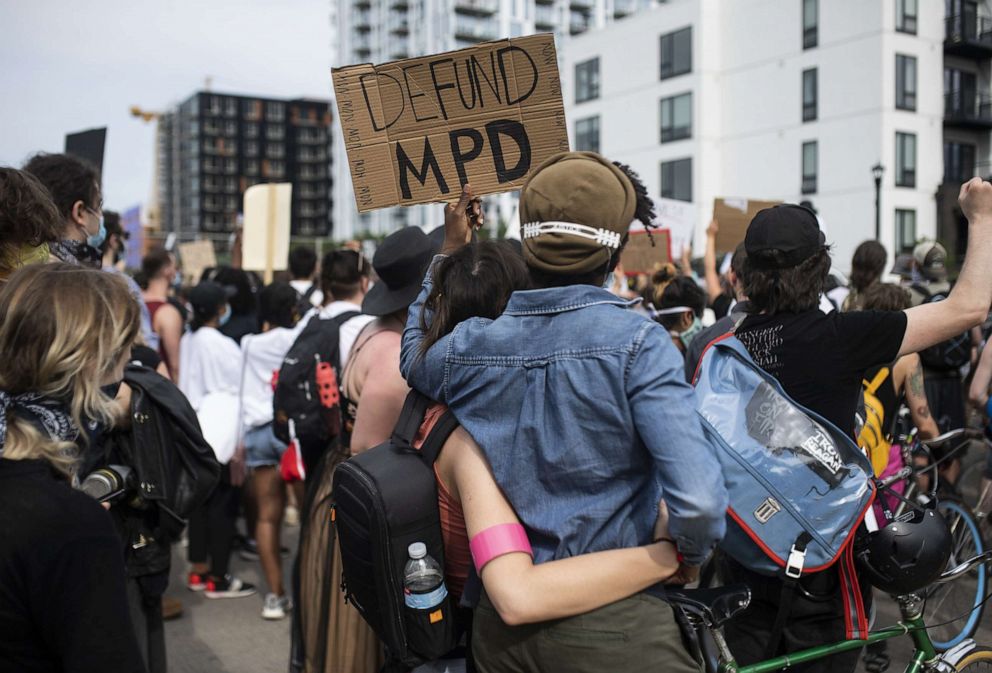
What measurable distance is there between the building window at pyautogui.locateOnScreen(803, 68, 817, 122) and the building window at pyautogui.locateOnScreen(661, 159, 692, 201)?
228 inches

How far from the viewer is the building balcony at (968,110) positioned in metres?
36.1

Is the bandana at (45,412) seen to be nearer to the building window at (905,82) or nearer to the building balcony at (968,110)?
the building window at (905,82)

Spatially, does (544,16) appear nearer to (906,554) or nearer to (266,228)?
(266,228)

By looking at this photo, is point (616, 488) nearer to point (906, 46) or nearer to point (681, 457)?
point (681, 457)

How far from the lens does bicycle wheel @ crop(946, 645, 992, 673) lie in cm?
313

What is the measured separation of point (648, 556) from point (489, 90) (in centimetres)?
181

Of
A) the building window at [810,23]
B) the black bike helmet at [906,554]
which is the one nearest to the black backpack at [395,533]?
the black bike helmet at [906,554]

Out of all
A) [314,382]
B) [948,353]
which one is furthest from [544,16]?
[314,382]

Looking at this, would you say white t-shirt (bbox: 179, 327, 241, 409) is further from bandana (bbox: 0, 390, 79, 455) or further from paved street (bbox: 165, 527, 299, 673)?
bandana (bbox: 0, 390, 79, 455)

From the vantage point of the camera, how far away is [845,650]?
2955 mm

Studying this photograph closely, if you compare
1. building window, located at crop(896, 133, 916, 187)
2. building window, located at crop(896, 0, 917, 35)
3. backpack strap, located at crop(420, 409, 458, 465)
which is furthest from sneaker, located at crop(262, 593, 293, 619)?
building window, located at crop(896, 0, 917, 35)

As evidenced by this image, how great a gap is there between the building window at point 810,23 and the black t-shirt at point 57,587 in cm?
3988

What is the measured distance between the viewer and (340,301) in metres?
5.20

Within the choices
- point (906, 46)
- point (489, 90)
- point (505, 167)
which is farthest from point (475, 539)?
point (906, 46)
